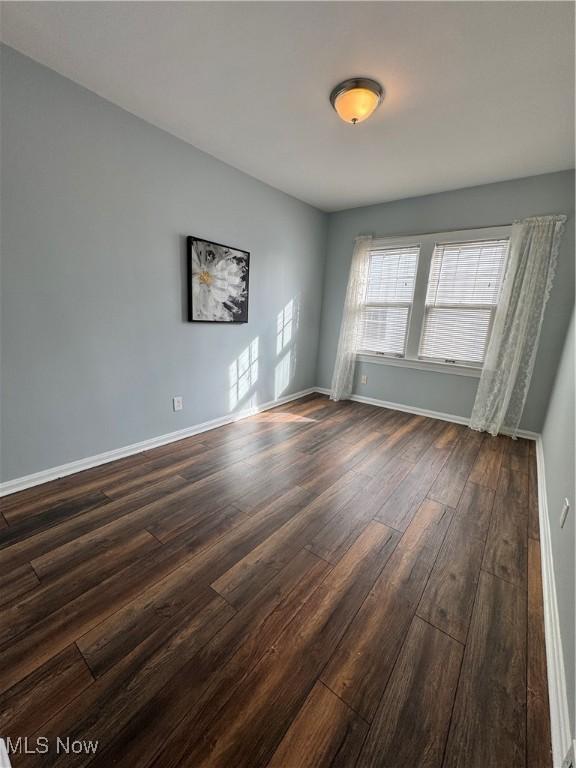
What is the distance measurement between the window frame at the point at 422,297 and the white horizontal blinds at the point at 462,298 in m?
0.05

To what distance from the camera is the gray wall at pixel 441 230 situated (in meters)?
2.84

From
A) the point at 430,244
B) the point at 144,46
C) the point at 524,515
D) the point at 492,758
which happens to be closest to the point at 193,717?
the point at 492,758

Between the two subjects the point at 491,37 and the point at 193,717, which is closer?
the point at 193,717

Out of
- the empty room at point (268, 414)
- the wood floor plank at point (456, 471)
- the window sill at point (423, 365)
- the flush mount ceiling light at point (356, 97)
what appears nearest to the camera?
the empty room at point (268, 414)

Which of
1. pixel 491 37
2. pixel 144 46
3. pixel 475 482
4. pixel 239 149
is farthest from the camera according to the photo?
pixel 239 149

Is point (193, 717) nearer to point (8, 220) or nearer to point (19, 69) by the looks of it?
point (8, 220)

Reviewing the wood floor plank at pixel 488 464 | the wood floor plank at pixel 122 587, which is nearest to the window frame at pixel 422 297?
the wood floor plank at pixel 488 464

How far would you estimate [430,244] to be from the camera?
351 centimetres

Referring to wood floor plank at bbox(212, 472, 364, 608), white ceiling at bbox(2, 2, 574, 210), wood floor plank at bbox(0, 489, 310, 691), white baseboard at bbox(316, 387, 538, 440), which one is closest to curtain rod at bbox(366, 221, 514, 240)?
white ceiling at bbox(2, 2, 574, 210)

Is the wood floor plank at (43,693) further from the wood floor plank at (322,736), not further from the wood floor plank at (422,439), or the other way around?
the wood floor plank at (422,439)

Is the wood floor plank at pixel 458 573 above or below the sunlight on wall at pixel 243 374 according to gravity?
below

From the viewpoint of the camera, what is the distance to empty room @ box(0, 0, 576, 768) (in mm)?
977

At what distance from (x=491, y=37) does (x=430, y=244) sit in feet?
7.14

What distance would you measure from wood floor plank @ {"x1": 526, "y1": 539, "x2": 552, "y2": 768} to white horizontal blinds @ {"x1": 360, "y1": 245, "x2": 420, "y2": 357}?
2924 millimetres
